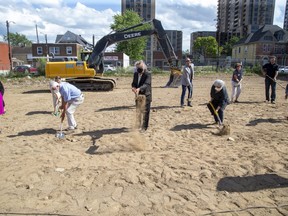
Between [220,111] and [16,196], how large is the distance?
5.47 metres

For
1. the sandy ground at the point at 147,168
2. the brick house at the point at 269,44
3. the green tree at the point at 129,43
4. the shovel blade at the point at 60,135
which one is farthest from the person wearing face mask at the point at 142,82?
the brick house at the point at 269,44

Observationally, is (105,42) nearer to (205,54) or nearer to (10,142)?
(10,142)

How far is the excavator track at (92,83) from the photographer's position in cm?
1605

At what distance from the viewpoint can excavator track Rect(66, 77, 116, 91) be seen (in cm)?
1605

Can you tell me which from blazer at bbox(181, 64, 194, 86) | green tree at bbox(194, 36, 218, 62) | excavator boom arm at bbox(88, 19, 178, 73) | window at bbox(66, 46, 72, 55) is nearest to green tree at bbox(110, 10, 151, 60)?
window at bbox(66, 46, 72, 55)

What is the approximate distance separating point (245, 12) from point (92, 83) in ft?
467

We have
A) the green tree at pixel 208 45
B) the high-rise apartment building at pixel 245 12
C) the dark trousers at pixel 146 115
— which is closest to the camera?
the dark trousers at pixel 146 115

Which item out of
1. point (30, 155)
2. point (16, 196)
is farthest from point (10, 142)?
point (16, 196)

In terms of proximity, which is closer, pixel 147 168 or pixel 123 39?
pixel 147 168

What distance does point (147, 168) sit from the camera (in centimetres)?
507

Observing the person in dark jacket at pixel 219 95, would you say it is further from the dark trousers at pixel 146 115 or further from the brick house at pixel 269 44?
the brick house at pixel 269 44

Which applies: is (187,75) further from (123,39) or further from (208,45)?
(208,45)

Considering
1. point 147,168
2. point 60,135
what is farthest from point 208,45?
point 147,168

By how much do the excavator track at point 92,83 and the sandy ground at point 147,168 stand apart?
7.50m
